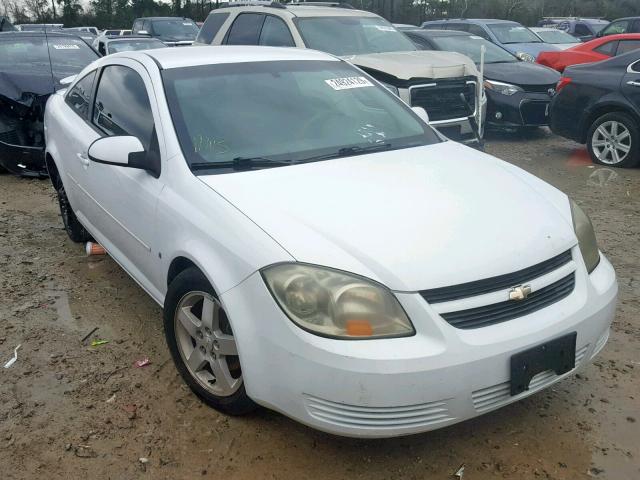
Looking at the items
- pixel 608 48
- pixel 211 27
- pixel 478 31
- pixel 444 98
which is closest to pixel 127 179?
pixel 444 98

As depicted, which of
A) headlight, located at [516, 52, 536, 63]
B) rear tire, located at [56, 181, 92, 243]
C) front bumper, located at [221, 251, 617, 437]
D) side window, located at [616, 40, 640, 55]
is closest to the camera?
front bumper, located at [221, 251, 617, 437]

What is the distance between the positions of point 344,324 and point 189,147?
1.35 meters

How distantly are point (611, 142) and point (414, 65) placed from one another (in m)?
2.58

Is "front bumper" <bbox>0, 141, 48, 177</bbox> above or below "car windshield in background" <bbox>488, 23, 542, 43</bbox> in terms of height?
below

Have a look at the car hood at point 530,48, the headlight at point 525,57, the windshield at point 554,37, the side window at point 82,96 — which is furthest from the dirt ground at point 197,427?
the windshield at point 554,37

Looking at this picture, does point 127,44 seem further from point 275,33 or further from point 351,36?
point 351,36

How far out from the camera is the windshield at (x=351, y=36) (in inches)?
309

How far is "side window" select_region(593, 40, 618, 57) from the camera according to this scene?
11.1 m

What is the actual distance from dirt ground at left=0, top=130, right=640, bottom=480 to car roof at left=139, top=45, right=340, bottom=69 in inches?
60.5

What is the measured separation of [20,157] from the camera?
23.1ft

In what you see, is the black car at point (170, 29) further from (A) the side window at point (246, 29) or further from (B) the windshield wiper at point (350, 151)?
(B) the windshield wiper at point (350, 151)

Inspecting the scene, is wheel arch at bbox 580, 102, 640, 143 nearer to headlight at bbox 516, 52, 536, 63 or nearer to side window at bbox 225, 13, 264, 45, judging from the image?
headlight at bbox 516, 52, 536, 63

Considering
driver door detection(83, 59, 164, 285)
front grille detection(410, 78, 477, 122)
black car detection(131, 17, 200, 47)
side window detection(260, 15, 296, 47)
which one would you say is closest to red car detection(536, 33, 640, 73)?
front grille detection(410, 78, 477, 122)

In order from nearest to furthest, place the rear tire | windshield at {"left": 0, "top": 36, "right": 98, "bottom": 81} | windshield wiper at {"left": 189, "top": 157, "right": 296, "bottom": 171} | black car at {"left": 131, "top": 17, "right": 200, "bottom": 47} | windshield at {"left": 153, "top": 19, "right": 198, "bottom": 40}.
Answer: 1. windshield wiper at {"left": 189, "top": 157, "right": 296, "bottom": 171}
2. the rear tire
3. windshield at {"left": 0, "top": 36, "right": 98, "bottom": 81}
4. black car at {"left": 131, "top": 17, "right": 200, "bottom": 47}
5. windshield at {"left": 153, "top": 19, "right": 198, "bottom": 40}
